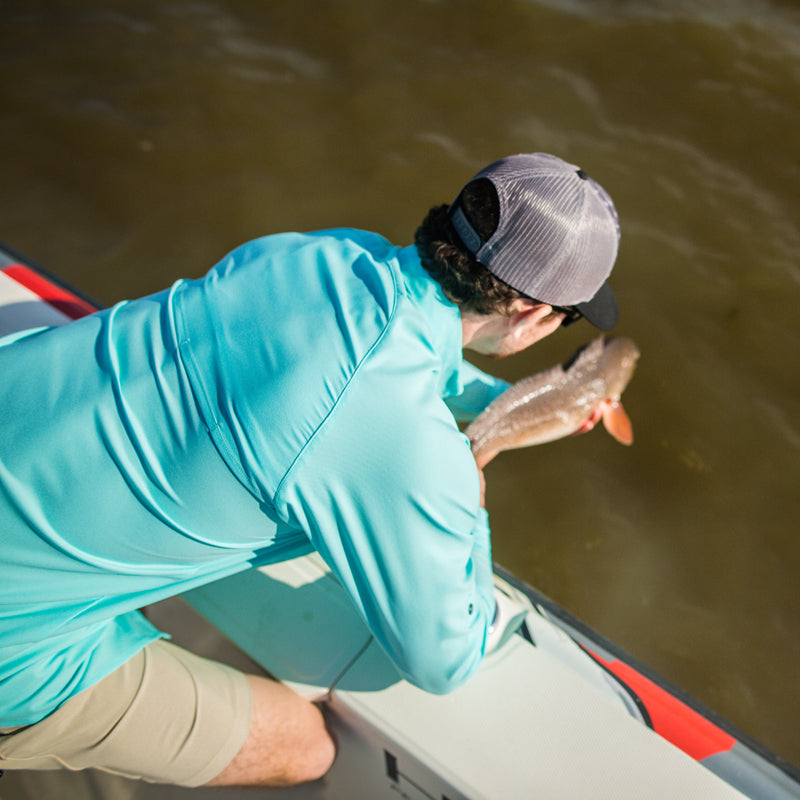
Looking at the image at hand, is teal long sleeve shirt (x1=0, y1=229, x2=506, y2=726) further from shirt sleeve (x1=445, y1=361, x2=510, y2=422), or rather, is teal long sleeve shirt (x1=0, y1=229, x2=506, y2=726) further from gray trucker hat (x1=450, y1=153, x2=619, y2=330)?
shirt sleeve (x1=445, y1=361, x2=510, y2=422)

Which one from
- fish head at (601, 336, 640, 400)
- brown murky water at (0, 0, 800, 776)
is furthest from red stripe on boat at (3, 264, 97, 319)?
fish head at (601, 336, 640, 400)

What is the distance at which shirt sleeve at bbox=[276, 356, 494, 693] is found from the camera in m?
1.32

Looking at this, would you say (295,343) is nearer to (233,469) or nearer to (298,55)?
(233,469)

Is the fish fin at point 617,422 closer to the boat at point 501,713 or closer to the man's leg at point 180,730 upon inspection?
the boat at point 501,713

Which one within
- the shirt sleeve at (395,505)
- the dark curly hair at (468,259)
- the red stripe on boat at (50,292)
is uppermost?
the dark curly hair at (468,259)

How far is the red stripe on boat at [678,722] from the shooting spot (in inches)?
82.0

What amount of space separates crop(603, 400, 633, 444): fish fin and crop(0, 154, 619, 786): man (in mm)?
1875

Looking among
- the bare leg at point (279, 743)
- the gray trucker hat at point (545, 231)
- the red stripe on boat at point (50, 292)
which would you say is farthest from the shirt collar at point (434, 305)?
the red stripe on boat at point (50, 292)

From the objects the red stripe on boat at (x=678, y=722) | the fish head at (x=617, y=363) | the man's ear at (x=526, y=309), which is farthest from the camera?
the fish head at (x=617, y=363)

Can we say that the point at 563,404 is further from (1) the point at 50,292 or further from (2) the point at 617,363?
(1) the point at 50,292

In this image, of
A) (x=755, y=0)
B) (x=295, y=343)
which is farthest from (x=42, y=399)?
(x=755, y=0)

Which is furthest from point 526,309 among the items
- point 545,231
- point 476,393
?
point 476,393

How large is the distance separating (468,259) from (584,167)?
3.66 m

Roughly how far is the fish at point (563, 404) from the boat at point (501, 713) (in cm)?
89
